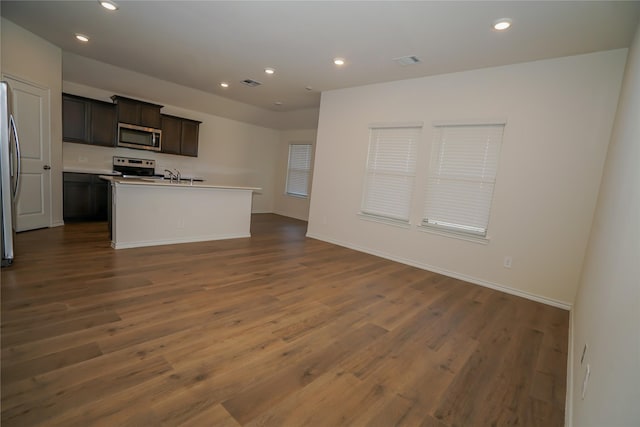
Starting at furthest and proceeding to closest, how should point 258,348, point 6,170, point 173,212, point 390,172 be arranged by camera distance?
point 390,172
point 173,212
point 6,170
point 258,348

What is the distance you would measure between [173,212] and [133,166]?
2722mm

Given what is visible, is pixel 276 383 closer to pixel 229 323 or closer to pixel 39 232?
pixel 229 323

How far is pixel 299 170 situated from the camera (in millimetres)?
8703

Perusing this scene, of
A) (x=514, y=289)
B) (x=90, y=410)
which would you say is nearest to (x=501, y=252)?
(x=514, y=289)

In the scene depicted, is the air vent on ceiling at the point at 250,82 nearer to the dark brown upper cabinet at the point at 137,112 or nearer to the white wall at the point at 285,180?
the dark brown upper cabinet at the point at 137,112

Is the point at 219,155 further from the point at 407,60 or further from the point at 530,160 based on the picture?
the point at 530,160

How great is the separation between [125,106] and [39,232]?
274 centimetres

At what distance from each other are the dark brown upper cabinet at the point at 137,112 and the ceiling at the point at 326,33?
103cm

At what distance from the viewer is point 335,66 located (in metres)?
4.27

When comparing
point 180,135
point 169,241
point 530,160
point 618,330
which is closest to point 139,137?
point 180,135

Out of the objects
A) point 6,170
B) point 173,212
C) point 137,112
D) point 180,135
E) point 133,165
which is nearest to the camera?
point 6,170

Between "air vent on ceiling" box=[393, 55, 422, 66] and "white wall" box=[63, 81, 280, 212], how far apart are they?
4.50m

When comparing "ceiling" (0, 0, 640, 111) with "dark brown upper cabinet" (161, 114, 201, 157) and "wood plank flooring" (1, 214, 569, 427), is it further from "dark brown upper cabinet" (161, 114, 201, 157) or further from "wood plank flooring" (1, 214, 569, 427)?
"wood plank flooring" (1, 214, 569, 427)

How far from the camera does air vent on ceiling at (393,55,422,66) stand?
12.3 ft
